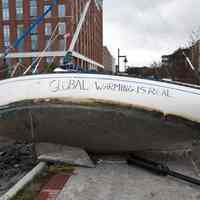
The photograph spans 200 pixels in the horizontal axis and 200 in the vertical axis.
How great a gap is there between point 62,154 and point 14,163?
1127mm

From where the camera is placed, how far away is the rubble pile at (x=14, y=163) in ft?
14.8

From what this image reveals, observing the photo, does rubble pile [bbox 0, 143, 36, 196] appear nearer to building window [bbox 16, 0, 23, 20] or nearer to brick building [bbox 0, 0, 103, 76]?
brick building [bbox 0, 0, 103, 76]

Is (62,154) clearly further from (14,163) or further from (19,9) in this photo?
(19,9)

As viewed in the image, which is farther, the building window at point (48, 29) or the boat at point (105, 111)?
the building window at point (48, 29)

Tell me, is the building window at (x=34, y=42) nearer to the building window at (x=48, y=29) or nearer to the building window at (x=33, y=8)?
the building window at (x=48, y=29)

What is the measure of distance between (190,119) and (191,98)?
0.33m

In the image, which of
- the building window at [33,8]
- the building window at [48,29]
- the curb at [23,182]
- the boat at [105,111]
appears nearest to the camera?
the curb at [23,182]

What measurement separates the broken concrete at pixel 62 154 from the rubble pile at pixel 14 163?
0.33 m

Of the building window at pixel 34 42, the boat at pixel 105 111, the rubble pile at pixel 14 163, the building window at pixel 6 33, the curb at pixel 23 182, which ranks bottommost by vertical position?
the rubble pile at pixel 14 163

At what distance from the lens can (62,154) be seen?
A: 4.90 metres

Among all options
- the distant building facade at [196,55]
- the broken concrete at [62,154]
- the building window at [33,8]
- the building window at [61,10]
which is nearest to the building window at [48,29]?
the building window at [61,10]

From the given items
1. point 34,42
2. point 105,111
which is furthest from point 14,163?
point 34,42

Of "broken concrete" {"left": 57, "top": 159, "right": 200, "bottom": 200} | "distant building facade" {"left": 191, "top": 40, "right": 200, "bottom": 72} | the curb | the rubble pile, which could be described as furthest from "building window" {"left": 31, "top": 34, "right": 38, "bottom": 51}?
"broken concrete" {"left": 57, "top": 159, "right": 200, "bottom": 200}

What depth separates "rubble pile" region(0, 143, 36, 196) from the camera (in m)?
4.52
